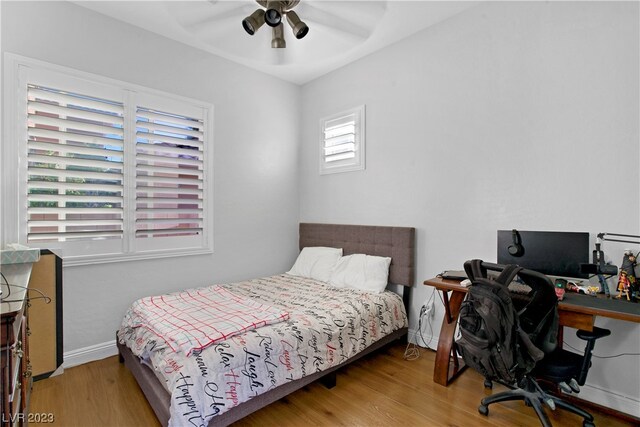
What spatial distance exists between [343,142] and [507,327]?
258 cm

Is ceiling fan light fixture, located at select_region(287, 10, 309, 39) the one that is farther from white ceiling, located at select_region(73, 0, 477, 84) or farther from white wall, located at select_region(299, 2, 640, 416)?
white wall, located at select_region(299, 2, 640, 416)

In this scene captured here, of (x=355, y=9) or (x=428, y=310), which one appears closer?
(x=355, y=9)

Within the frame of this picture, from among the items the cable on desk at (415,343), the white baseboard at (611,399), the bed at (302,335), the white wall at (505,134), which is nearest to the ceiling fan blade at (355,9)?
the white wall at (505,134)

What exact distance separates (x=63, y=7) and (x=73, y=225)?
1.75 m

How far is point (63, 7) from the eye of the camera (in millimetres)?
2537

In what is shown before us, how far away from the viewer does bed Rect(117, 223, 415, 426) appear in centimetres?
175

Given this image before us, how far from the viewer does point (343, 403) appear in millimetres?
2139

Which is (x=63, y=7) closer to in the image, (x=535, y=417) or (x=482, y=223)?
(x=482, y=223)

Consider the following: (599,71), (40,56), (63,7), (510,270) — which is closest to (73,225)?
(40,56)

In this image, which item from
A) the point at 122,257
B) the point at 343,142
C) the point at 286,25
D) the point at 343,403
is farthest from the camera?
the point at 343,142

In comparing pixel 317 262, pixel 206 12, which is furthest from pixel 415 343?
pixel 206 12

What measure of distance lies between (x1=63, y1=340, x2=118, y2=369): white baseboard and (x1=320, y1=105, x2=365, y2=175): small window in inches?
110

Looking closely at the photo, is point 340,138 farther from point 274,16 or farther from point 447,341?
point 447,341

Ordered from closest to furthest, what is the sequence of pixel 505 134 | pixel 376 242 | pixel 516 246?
pixel 516 246
pixel 505 134
pixel 376 242
